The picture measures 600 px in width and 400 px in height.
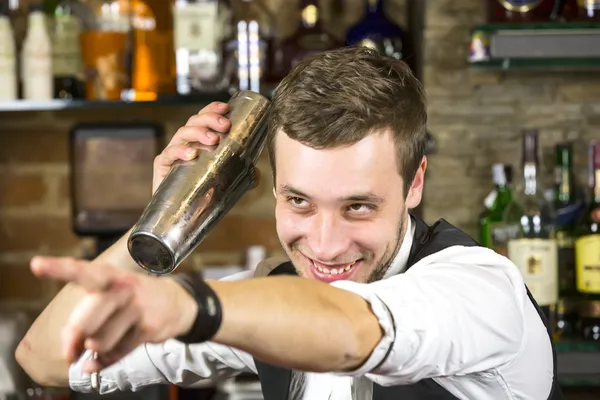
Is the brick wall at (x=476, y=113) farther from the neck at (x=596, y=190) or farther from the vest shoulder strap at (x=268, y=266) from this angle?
the vest shoulder strap at (x=268, y=266)

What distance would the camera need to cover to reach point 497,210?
232cm

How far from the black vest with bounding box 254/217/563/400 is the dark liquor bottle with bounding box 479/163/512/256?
33.0 inches

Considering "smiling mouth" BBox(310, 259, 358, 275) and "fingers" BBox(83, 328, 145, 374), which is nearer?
"fingers" BBox(83, 328, 145, 374)

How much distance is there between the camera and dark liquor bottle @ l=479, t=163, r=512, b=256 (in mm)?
2250

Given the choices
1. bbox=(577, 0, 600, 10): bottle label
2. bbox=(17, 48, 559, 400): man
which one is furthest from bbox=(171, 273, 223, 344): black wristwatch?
bbox=(577, 0, 600, 10): bottle label

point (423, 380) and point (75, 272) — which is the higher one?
point (75, 272)

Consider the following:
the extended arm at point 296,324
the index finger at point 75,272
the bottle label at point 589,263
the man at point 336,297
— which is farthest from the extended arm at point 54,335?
the bottle label at point 589,263

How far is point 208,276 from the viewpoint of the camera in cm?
245

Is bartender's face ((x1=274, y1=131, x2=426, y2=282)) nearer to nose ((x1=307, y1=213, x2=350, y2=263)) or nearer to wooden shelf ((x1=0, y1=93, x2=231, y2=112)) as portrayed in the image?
nose ((x1=307, y1=213, x2=350, y2=263))

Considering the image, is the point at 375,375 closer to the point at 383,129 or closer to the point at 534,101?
the point at 383,129

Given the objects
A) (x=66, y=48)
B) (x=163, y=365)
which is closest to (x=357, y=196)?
(x=163, y=365)

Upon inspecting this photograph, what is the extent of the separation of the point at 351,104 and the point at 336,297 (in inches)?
15.6

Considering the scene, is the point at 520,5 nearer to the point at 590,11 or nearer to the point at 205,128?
the point at 590,11

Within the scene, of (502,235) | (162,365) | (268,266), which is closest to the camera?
(162,365)
